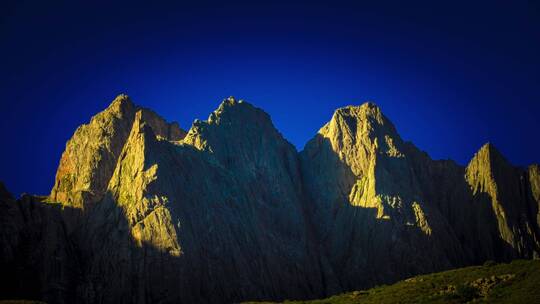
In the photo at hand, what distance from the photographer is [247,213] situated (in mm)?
126375

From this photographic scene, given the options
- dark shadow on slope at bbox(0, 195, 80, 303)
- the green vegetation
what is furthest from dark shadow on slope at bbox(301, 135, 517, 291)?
dark shadow on slope at bbox(0, 195, 80, 303)

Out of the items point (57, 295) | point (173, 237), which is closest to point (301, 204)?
point (173, 237)

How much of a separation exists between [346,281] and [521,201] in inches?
2022

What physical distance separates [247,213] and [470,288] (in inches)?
2391

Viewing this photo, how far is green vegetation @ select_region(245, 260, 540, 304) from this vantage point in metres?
69.1

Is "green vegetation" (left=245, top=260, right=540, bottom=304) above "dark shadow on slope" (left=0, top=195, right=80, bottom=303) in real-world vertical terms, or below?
below

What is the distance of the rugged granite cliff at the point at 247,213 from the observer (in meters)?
106

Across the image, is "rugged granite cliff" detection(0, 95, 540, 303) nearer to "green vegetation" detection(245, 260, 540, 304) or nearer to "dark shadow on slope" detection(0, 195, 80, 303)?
Answer: "dark shadow on slope" detection(0, 195, 80, 303)

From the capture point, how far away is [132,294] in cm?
10275

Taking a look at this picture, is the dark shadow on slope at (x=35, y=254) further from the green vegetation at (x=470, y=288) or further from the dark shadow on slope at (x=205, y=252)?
the green vegetation at (x=470, y=288)

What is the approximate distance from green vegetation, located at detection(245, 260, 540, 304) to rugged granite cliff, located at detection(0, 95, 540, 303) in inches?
1378

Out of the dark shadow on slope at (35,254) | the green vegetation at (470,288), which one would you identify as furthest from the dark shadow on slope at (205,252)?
the green vegetation at (470,288)

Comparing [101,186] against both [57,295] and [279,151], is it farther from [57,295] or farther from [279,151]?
[279,151]

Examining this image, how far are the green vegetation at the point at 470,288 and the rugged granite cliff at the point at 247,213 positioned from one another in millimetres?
34991
